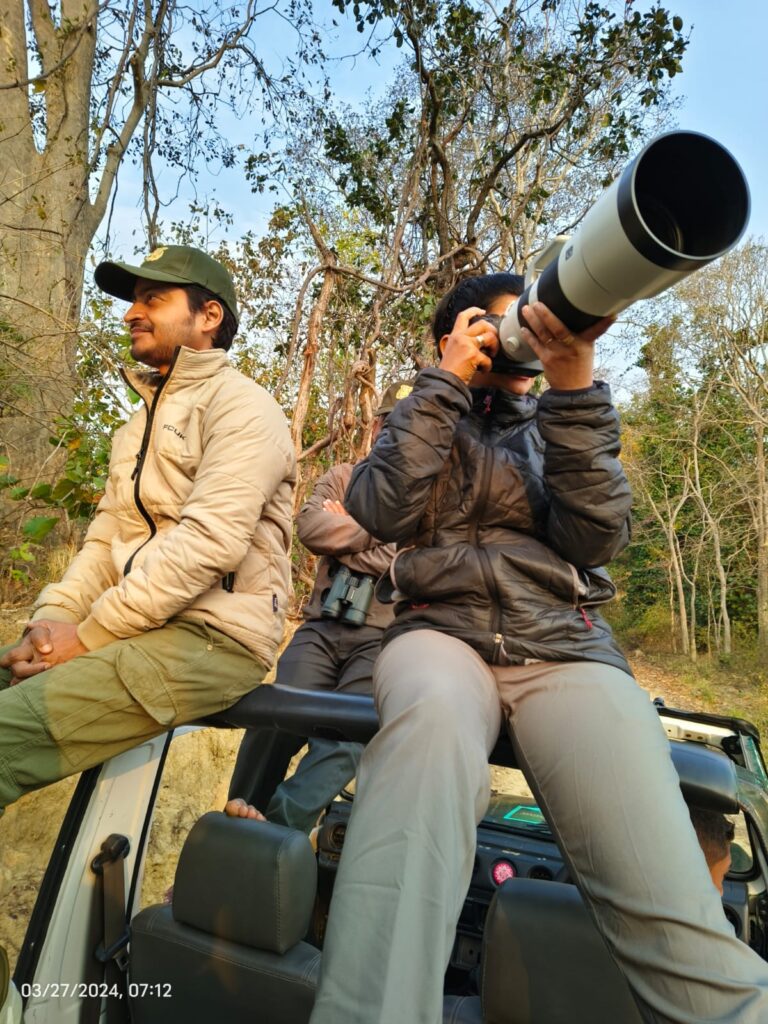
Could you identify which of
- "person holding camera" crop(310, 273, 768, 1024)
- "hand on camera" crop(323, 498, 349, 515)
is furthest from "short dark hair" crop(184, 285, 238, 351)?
"hand on camera" crop(323, 498, 349, 515)

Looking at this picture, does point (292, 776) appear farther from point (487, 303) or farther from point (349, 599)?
point (487, 303)

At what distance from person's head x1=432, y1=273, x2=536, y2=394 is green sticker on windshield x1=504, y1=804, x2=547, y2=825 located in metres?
1.39

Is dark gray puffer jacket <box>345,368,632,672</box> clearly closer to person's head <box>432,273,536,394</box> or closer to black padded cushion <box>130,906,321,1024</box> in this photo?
person's head <box>432,273,536,394</box>

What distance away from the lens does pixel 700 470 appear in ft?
65.4

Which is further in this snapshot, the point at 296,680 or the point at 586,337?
the point at 296,680

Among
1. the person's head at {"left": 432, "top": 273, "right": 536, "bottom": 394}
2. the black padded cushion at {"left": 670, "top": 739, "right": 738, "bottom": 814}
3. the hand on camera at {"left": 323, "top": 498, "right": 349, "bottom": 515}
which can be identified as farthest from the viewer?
the hand on camera at {"left": 323, "top": 498, "right": 349, "bottom": 515}

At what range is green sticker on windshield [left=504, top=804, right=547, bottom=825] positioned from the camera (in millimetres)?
2252

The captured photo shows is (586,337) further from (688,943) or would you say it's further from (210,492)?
(688,943)

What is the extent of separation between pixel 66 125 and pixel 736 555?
1765cm

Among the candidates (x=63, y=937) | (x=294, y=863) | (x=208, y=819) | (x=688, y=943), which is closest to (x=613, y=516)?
(x=688, y=943)

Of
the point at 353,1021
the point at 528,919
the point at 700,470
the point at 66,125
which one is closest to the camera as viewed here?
the point at 353,1021

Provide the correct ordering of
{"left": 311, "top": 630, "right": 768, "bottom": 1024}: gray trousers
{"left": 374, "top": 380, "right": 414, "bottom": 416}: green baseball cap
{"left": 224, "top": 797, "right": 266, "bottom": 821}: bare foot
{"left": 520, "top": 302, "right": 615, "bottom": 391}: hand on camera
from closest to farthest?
1. {"left": 311, "top": 630, "right": 768, "bottom": 1024}: gray trousers
2. {"left": 520, "top": 302, "right": 615, "bottom": 391}: hand on camera
3. {"left": 224, "top": 797, "right": 266, "bottom": 821}: bare foot
4. {"left": 374, "top": 380, "right": 414, "bottom": 416}: green baseball cap

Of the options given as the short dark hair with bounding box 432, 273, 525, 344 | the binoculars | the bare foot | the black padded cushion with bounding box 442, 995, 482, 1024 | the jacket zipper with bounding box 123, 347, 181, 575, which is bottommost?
the black padded cushion with bounding box 442, 995, 482, 1024

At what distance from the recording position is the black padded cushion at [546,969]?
1048 millimetres
